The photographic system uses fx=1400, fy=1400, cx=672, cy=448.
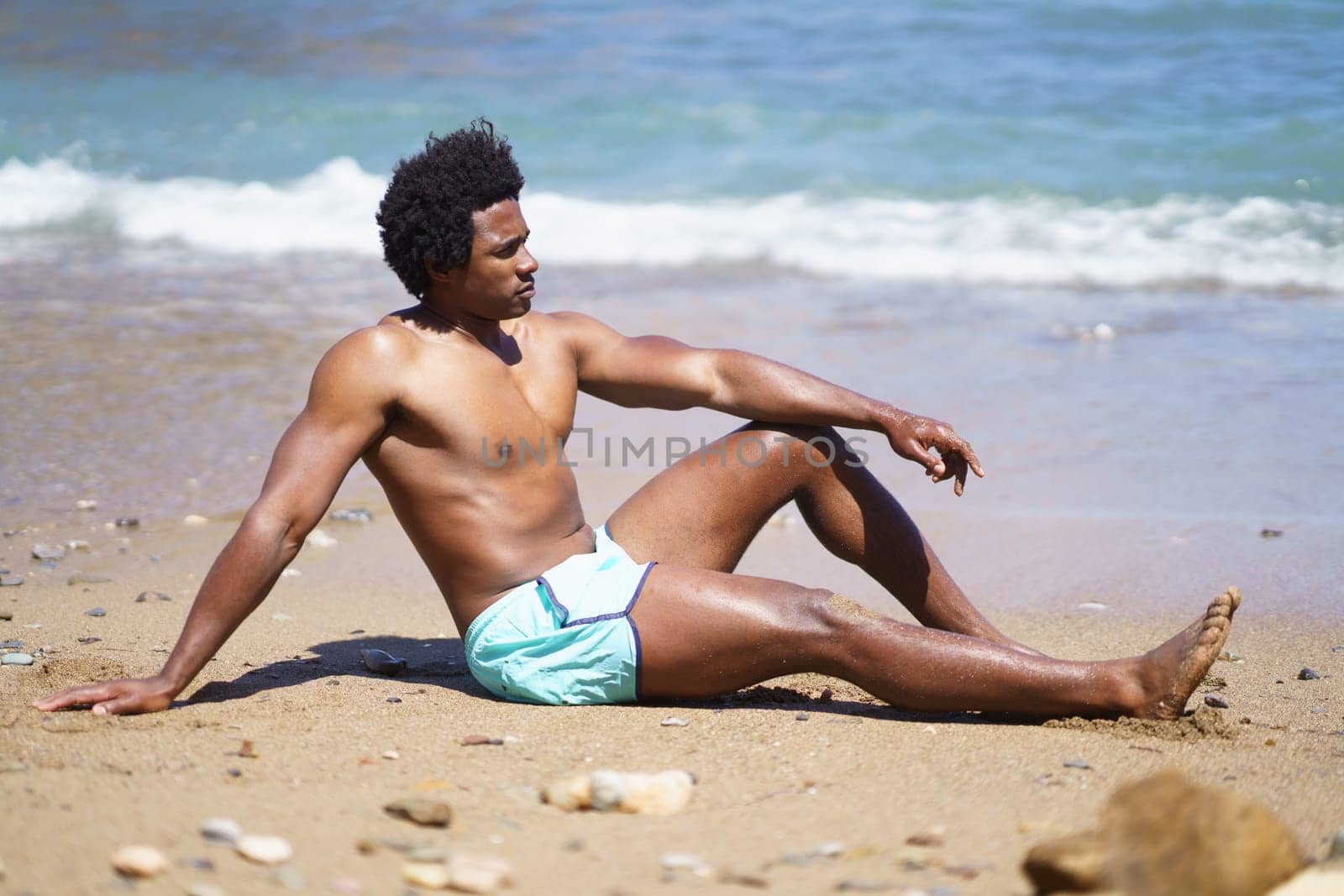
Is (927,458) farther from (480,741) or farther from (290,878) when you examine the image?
(290,878)

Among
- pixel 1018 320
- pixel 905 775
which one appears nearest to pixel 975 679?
pixel 905 775

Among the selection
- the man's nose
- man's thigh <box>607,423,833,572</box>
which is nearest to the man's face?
the man's nose

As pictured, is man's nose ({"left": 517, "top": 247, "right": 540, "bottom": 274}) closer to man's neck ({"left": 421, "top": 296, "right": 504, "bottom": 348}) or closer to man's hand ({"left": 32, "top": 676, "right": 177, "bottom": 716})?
man's neck ({"left": 421, "top": 296, "right": 504, "bottom": 348})

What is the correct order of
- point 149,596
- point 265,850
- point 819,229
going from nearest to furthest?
point 265,850 < point 149,596 < point 819,229

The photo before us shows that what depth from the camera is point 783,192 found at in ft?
44.1

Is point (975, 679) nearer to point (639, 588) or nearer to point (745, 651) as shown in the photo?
point (745, 651)

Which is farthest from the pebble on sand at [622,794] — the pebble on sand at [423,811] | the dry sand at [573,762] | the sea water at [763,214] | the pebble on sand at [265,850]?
the sea water at [763,214]

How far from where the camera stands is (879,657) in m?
3.47

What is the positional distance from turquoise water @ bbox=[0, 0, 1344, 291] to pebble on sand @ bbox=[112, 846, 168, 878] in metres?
8.93

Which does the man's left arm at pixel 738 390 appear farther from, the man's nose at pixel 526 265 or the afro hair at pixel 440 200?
the afro hair at pixel 440 200

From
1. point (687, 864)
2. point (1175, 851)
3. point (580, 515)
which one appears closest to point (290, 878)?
point (687, 864)

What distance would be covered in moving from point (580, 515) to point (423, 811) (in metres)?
1.40

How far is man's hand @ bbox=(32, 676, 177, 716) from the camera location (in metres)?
3.39

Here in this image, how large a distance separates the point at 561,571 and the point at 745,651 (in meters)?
0.55
